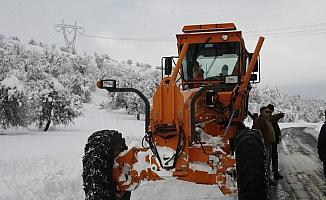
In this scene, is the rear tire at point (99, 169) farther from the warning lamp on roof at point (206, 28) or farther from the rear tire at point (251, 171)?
the warning lamp on roof at point (206, 28)

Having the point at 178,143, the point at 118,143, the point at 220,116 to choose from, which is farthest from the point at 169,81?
the point at 220,116

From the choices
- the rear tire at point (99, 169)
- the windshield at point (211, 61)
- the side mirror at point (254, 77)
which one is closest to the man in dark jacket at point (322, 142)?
the side mirror at point (254, 77)

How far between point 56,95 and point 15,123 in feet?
12.8

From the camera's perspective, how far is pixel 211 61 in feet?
24.0

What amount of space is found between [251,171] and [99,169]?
1.91 meters

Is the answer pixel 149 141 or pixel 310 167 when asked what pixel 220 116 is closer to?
pixel 149 141

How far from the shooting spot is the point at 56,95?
25609mm

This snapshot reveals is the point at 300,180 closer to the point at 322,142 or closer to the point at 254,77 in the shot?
the point at 322,142

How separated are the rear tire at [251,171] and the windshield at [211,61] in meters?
2.74

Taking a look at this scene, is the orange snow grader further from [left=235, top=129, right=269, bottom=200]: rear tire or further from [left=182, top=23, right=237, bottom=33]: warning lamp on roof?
[left=182, top=23, right=237, bottom=33]: warning lamp on roof

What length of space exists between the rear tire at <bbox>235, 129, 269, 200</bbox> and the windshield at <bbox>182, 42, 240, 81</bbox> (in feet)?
8.99

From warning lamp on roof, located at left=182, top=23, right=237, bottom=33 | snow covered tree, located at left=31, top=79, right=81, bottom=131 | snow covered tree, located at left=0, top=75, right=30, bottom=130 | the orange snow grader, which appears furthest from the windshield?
snow covered tree, located at left=31, top=79, right=81, bottom=131

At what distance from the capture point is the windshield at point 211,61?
7.19 m

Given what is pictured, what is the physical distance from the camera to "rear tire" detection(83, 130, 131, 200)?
16.8 feet
